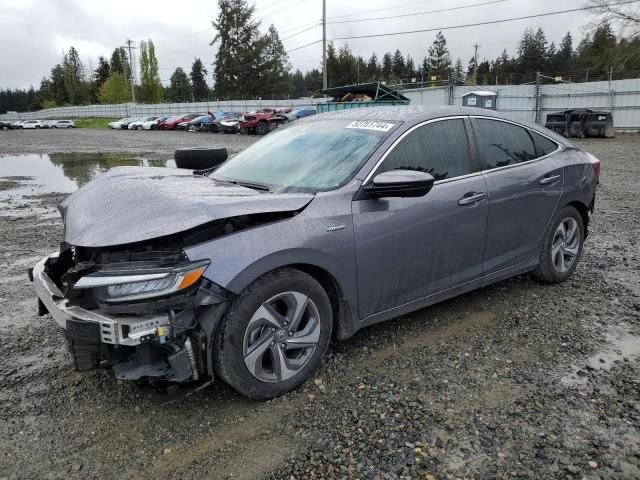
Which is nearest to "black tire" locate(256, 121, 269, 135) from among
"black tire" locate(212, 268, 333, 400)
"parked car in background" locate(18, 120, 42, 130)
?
"black tire" locate(212, 268, 333, 400)

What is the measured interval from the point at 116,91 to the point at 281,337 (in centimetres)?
9326

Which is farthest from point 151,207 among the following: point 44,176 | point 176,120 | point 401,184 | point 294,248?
point 176,120

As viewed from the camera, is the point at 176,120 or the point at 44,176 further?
the point at 176,120

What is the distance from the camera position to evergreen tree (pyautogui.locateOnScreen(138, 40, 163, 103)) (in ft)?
267

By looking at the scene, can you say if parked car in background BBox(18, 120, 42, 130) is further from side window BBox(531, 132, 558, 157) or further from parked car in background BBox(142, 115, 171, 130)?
side window BBox(531, 132, 558, 157)

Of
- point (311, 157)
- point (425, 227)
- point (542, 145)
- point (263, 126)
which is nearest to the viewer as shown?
point (425, 227)

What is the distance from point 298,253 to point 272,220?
0.76 feet

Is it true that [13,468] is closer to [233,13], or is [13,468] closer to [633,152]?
[633,152]

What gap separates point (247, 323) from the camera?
8.91ft

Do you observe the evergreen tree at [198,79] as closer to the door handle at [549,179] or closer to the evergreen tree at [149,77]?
the evergreen tree at [149,77]

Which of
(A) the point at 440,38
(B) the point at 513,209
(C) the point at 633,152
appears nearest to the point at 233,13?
(A) the point at 440,38

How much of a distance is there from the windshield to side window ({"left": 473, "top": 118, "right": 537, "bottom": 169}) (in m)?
0.86

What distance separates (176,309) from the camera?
254 centimetres

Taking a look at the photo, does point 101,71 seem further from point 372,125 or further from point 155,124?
point 372,125
